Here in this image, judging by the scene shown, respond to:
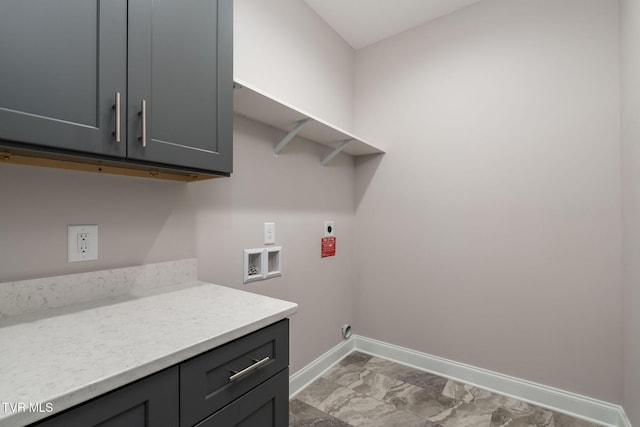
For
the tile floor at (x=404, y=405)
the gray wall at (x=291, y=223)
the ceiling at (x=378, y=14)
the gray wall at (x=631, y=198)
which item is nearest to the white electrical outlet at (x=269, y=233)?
the gray wall at (x=291, y=223)

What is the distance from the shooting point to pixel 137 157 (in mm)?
893

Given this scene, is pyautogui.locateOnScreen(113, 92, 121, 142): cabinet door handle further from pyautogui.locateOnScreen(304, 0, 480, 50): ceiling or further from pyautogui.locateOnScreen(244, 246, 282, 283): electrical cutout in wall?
pyautogui.locateOnScreen(304, 0, 480, 50): ceiling

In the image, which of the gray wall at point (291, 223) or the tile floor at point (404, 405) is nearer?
the gray wall at point (291, 223)

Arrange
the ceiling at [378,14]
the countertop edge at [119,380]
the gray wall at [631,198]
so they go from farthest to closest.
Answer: the ceiling at [378,14], the gray wall at [631,198], the countertop edge at [119,380]

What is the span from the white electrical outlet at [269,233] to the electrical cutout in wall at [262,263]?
4cm

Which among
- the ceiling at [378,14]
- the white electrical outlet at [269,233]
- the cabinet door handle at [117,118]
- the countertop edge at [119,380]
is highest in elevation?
the ceiling at [378,14]

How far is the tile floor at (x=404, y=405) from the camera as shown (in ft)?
5.43

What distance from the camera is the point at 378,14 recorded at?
7.07 ft

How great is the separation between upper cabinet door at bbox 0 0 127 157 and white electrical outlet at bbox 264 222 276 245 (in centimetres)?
→ 96

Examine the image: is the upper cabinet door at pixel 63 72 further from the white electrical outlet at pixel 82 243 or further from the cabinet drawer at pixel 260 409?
the cabinet drawer at pixel 260 409

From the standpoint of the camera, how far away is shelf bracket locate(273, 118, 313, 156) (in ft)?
5.44

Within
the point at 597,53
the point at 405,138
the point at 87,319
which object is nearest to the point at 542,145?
the point at 597,53

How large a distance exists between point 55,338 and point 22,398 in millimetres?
294

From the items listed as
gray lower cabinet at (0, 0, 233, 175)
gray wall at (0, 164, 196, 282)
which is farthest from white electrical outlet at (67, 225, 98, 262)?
gray lower cabinet at (0, 0, 233, 175)
